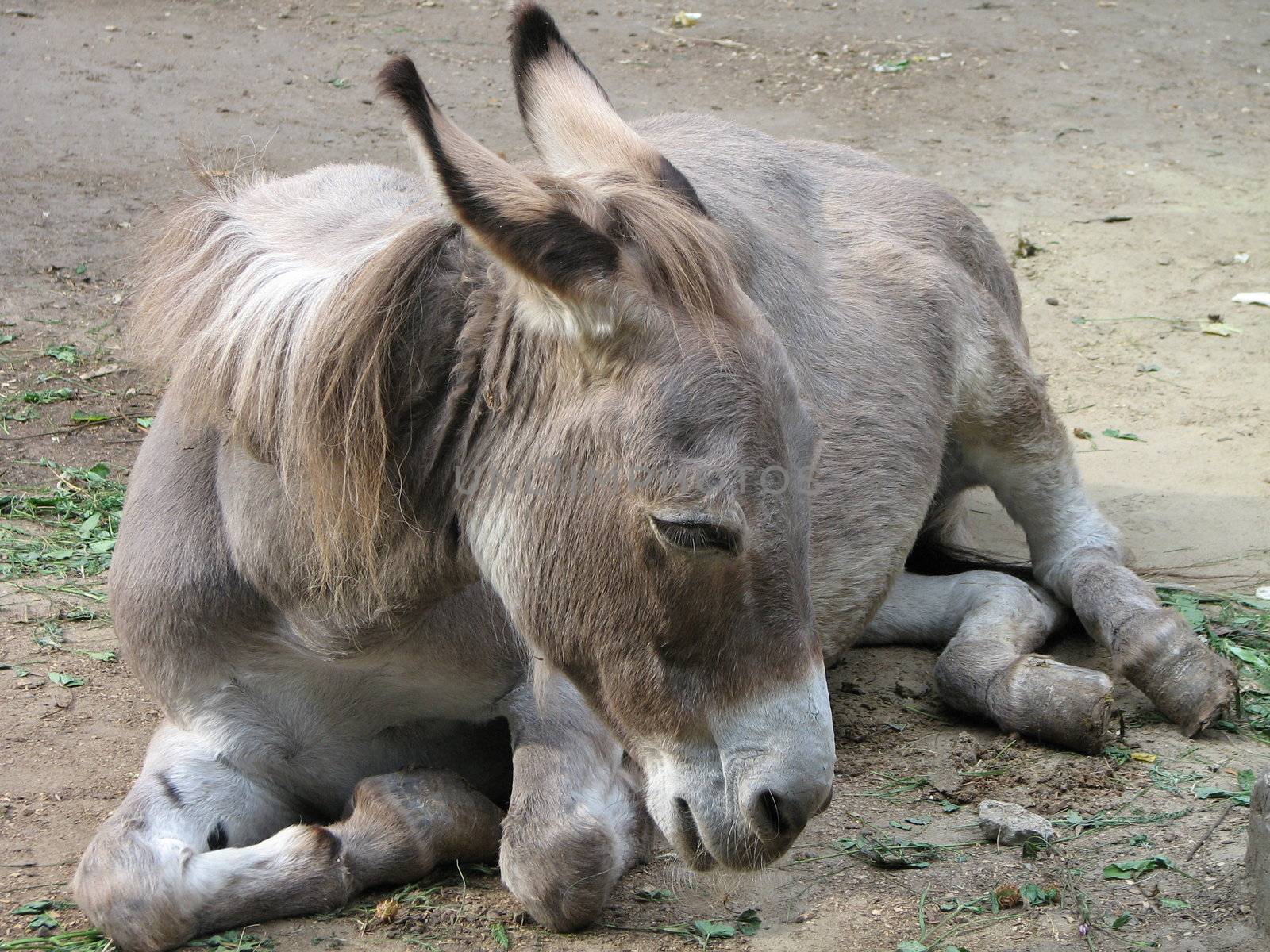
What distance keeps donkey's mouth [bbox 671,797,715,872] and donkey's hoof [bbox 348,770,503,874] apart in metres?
0.62

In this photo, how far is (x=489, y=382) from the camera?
2402mm

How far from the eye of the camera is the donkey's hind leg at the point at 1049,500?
155 inches

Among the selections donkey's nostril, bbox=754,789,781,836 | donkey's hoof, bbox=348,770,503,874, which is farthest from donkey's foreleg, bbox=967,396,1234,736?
donkey's hoof, bbox=348,770,503,874

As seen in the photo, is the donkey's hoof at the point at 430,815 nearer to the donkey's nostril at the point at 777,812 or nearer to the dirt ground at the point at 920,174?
the dirt ground at the point at 920,174

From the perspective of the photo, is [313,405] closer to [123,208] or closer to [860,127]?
[123,208]

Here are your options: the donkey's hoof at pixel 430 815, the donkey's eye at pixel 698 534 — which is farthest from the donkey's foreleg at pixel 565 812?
the donkey's eye at pixel 698 534

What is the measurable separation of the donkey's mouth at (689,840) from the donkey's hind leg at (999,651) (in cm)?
132

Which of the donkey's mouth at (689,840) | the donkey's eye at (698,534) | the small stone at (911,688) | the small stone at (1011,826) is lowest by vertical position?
the small stone at (911,688)

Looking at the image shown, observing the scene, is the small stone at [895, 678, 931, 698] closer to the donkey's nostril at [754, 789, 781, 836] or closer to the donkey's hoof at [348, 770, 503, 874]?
the donkey's hoof at [348, 770, 503, 874]

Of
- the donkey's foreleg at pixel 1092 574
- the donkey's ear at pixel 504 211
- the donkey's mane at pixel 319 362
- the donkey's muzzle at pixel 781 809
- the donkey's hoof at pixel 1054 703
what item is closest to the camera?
the donkey's ear at pixel 504 211

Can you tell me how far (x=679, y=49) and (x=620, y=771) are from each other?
8017mm

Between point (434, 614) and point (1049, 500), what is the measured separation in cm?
234

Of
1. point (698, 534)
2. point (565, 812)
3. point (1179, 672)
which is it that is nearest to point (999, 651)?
point (1179, 672)

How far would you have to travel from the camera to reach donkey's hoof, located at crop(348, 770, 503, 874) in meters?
2.83
